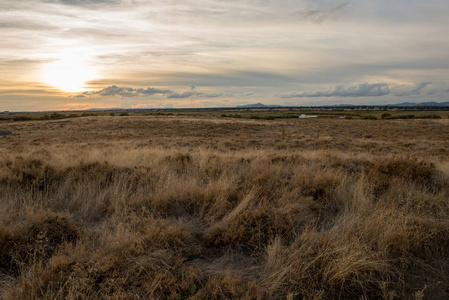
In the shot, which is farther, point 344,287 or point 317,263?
point 317,263

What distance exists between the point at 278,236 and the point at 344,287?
955mm

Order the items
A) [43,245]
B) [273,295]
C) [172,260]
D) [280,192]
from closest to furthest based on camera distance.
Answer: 1. [273,295]
2. [172,260]
3. [43,245]
4. [280,192]

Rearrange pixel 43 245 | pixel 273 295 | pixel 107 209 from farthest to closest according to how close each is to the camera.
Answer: pixel 107 209, pixel 43 245, pixel 273 295

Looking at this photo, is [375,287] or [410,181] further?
[410,181]

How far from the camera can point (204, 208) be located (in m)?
4.65

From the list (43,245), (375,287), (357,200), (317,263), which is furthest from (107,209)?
(357,200)

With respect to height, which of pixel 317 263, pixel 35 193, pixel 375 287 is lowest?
pixel 375 287

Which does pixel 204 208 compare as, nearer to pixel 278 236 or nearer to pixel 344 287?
pixel 278 236

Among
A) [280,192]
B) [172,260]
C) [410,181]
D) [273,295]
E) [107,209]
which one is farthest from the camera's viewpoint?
[410,181]

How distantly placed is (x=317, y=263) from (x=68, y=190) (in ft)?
16.5

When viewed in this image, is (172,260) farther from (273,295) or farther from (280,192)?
(280,192)

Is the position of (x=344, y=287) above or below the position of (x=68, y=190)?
below

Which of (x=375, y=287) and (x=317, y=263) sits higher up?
(x=317, y=263)

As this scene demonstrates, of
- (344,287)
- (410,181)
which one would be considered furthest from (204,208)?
(410,181)
